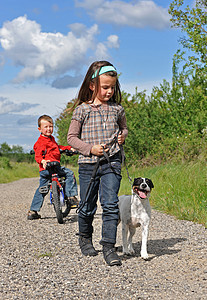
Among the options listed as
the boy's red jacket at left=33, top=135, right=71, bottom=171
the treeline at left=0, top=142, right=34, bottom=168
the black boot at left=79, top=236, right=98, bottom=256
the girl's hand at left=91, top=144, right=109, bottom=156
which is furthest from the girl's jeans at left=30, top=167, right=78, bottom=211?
the treeline at left=0, top=142, right=34, bottom=168

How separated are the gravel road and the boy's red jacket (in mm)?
1426

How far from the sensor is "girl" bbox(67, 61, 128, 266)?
414 cm

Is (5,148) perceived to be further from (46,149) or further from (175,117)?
(46,149)

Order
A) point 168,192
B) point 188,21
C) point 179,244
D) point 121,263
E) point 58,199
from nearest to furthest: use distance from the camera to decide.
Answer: point 121,263, point 179,244, point 58,199, point 168,192, point 188,21

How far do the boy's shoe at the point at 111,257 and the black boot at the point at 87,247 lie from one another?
29 cm

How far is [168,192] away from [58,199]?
8.19 feet

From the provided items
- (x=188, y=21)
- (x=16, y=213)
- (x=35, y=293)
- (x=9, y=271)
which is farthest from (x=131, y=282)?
(x=188, y=21)

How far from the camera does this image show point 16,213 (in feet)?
26.6

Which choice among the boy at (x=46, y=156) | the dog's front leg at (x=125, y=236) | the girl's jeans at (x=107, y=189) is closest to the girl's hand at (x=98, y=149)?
the girl's jeans at (x=107, y=189)

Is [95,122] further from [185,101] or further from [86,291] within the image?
[185,101]

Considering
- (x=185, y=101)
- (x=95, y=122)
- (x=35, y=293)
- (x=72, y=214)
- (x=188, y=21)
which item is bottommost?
(x=72, y=214)

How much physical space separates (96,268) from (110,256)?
239 mm

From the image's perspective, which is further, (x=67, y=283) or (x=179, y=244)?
(x=179, y=244)

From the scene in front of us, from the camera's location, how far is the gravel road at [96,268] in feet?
10.4
